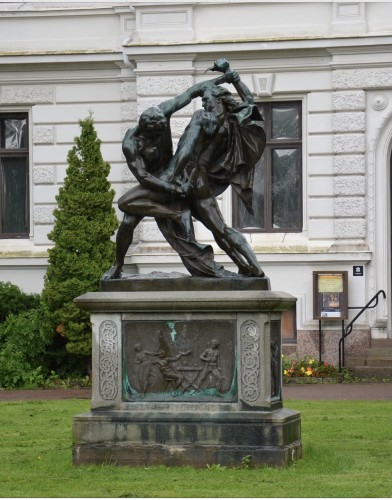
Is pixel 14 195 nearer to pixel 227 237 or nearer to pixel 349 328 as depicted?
pixel 349 328

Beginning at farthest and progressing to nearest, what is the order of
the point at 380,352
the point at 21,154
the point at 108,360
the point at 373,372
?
the point at 21,154 → the point at 380,352 → the point at 373,372 → the point at 108,360

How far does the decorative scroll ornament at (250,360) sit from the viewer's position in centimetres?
1430

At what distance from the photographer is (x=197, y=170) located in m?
14.9

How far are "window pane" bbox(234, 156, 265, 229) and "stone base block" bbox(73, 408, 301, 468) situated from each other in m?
13.6

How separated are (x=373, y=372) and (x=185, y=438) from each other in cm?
1177

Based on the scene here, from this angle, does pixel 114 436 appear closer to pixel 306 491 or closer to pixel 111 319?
pixel 111 319

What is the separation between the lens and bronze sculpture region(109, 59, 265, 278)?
14828 millimetres

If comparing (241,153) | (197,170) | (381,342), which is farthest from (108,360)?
(381,342)

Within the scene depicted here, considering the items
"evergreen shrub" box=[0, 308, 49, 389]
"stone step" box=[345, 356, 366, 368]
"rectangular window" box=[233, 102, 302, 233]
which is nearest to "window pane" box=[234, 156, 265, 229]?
"rectangular window" box=[233, 102, 302, 233]

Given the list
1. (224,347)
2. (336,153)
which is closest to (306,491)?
(224,347)

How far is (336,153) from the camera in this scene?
90.2 ft

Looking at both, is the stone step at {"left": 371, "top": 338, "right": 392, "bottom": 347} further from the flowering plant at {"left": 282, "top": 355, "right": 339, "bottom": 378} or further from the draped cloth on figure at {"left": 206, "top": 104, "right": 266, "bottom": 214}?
the draped cloth on figure at {"left": 206, "top": 104, "right": 266, "bottom": 214}

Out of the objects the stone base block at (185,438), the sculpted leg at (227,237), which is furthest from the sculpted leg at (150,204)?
the stone base block at (185,438)

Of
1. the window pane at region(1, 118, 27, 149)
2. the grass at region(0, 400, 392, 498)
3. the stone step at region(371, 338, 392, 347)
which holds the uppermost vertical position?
the window pane at region(1, 118, 27, 149)
